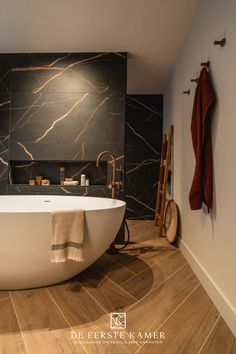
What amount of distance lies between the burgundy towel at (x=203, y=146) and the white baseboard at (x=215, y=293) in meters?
0.53

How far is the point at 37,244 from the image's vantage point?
4.41 feet

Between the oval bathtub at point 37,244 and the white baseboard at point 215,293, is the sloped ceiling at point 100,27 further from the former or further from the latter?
the white baseboard at point 215,293

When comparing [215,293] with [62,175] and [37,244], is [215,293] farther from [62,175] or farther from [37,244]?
[62,175]

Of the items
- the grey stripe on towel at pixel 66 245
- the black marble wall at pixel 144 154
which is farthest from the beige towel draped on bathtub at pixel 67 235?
the black marble wall at pixel 144 154

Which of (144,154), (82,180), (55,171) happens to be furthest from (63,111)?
(144,154)

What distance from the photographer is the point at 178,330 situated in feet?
3.77

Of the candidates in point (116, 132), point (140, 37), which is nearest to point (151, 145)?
point (116, 132)

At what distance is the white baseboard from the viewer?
116 centimetres

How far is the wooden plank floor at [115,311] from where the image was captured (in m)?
1.05

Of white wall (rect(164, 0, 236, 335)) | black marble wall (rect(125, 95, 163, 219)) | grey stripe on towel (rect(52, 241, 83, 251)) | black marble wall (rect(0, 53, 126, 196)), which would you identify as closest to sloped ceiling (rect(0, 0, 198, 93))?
black marble wall (rect(0, 53, 126, 196))

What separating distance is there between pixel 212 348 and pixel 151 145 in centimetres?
327

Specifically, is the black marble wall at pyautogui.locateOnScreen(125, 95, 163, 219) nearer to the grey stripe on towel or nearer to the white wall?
the white wall

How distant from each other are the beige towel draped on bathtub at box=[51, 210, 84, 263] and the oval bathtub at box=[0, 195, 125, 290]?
0.05 m

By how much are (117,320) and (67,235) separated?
1.90 feet
